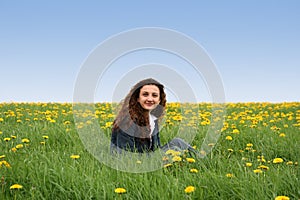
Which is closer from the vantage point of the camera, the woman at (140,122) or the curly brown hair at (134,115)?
the woman at (140,122)

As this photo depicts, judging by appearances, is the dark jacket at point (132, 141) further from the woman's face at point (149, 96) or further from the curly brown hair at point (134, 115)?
the woman's face at point (149, 96)

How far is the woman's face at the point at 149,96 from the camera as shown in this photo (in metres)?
4.59

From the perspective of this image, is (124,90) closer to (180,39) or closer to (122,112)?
A: (122,112)

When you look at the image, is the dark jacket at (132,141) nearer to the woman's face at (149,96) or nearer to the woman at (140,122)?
the woman at (140,122)

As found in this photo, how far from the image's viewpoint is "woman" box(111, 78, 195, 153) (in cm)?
455

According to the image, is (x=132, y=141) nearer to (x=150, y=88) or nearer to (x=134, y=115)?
(x=134, y=115)

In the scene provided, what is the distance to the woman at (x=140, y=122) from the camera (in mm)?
4555

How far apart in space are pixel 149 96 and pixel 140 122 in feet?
1.32

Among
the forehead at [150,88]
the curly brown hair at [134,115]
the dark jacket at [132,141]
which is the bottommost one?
the dark jacket at [132,141]

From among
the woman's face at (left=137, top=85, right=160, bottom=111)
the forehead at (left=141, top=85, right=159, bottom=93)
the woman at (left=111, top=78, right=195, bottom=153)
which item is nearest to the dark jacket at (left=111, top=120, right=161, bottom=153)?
the woman at (left=111, top=78, right=195, bottom=153)

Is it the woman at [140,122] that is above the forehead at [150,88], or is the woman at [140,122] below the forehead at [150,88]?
below

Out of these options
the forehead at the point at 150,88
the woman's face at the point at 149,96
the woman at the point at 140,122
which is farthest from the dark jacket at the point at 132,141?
the forehead at the point at 150,88

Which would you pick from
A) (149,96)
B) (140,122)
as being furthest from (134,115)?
(149,96)

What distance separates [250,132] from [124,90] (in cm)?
235
